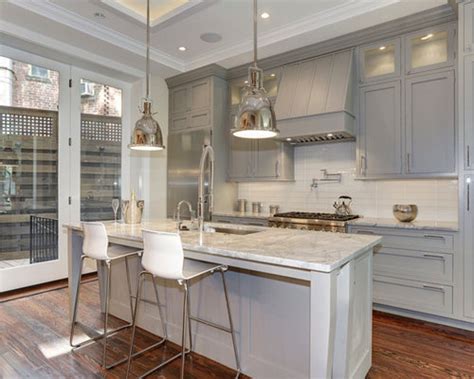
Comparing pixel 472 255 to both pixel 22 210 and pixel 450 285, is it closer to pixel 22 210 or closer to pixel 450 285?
pixel 450 285

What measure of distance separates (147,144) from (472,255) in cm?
299

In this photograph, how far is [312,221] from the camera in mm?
3578

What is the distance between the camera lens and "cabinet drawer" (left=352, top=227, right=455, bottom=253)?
2889 millimetres

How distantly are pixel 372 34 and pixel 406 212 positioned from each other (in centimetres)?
196

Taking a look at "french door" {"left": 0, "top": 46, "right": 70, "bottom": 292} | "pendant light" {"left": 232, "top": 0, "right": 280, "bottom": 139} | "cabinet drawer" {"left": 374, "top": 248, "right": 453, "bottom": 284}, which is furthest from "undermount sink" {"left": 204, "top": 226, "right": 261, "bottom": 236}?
"french door" {"left": 0, "top": 46, "right": 70, "bottom": 292}

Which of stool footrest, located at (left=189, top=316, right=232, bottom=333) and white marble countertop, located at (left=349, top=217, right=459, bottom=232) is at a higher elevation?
white marble countertop, located at (left=349, top=217, right=459, bottom=232)

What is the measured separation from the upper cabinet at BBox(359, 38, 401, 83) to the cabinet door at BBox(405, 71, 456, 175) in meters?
0.25

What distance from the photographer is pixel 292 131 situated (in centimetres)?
388

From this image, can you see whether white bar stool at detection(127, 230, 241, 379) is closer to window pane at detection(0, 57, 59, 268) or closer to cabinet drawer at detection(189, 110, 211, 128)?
window pane at detection(0, 57, 59, 268)

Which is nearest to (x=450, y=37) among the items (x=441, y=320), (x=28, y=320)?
(x=441, y=320)

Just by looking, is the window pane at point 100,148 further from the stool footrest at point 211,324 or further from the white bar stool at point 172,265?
the white bar stool at point 172,265

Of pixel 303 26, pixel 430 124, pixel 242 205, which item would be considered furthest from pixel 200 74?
pixel 430 124

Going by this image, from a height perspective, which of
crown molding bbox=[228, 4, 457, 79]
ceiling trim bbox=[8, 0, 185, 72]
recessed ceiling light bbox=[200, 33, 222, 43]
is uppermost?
recessed ceiling light bbox=[200, 33, 222, 43]

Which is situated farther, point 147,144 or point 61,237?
point 61,237
